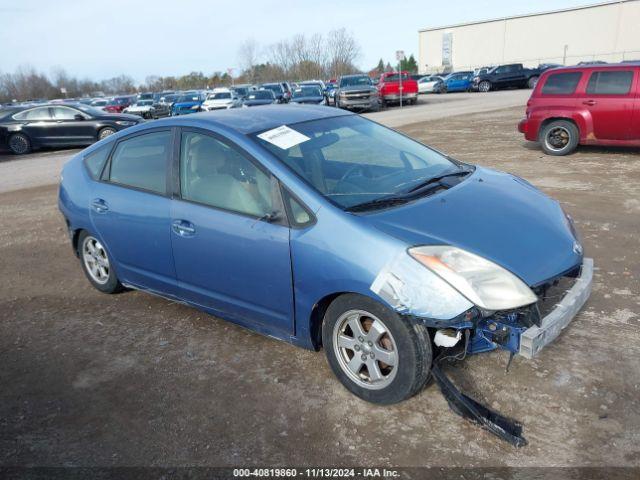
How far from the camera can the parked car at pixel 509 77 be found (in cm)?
3462

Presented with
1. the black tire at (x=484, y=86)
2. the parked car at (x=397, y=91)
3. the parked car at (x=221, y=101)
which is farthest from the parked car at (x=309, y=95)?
the black tire at (x=484, y=86)

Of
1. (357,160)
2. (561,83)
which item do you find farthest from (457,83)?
(357,160)

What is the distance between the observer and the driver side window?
3295mm

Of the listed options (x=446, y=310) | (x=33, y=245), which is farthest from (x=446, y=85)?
(x=446, y=310)

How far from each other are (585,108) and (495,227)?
315 inches

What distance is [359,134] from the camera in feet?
13.5

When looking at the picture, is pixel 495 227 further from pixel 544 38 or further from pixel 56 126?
pixel 544 38

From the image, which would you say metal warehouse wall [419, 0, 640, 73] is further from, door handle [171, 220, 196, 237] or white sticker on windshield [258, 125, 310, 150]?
door handle [171, 220, 196, 237]

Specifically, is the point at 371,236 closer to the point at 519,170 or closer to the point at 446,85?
the point at 519,170

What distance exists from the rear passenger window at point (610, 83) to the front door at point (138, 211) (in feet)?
28.1

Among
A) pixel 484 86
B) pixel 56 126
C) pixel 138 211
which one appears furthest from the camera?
pixel 484 86

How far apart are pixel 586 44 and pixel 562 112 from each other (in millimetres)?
55376

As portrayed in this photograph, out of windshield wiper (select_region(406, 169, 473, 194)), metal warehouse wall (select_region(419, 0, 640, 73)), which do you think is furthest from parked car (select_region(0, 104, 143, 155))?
metal warehouse wall (select_region(419, 0, 640, 73))

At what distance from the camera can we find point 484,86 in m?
36.3
